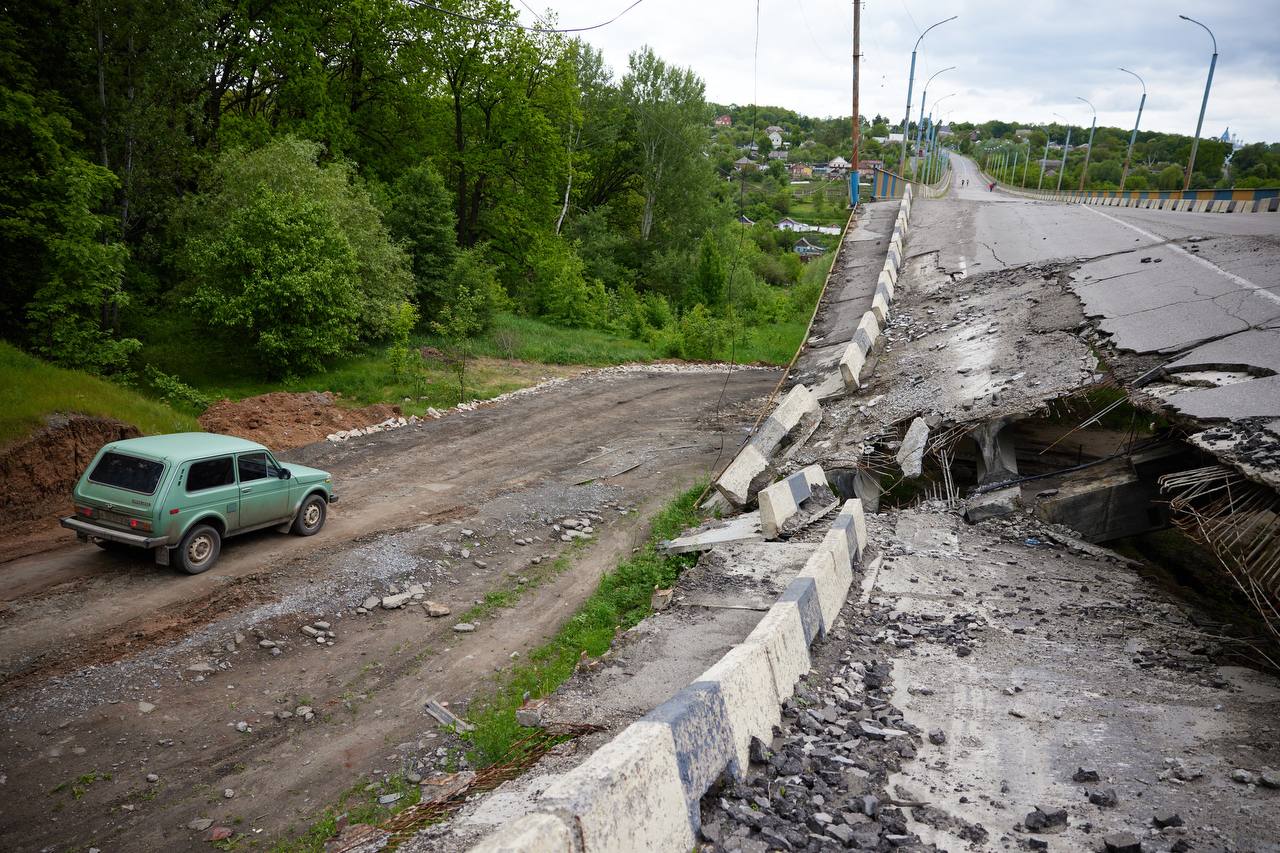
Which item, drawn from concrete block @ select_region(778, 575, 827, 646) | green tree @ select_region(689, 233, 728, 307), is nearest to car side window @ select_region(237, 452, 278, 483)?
concrete block @ select_region(778, 575, 827, 646)

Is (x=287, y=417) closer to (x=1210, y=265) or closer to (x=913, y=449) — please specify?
(x=913, y=449)

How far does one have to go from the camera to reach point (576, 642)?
27.6 feet

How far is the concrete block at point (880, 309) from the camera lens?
1453cm

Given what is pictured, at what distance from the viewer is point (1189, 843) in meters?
3.02

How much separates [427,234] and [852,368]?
1781 cm

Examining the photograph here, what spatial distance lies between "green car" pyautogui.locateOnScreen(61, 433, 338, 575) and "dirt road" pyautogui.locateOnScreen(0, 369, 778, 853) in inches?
18.0

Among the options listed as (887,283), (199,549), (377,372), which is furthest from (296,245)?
(887,283)

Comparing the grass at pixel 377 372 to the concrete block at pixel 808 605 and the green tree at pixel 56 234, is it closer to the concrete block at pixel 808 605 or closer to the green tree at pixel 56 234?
the green tree at pixel 56 234

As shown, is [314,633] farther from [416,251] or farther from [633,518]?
[416,251]

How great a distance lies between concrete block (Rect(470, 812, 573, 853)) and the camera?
7.66ft

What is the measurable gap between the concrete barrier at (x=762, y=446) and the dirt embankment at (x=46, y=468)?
10.1m

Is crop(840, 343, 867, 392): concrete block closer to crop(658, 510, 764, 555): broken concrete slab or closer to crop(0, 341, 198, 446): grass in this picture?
crop(658, 510, 764, 555): broken concrete slab

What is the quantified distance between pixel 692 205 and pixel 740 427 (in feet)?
99.6

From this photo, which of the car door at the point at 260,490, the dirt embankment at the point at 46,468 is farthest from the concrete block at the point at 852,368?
the dirt embankment at the point at 46,468
